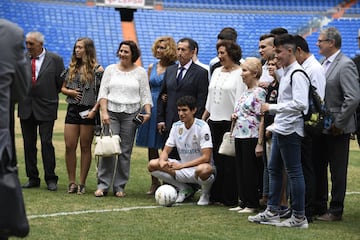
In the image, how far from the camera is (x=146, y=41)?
36.2m

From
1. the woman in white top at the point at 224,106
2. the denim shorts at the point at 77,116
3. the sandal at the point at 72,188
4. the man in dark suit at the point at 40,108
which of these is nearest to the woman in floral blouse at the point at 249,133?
the woman in white top at the point at 224,106

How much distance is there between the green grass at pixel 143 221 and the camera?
7.29m

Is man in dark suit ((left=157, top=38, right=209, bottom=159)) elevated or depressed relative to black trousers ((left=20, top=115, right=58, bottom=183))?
elevated

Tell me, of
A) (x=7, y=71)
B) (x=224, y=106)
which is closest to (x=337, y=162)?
(x=224, y=106)

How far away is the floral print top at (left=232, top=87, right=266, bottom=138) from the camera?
8.69m

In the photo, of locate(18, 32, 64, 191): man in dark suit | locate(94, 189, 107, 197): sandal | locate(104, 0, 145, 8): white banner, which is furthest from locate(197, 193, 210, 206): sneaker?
locate(104, 0, 145, 8): white banner

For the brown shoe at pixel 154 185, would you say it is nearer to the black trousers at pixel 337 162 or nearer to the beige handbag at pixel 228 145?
the beige handbag at pixel 228 145

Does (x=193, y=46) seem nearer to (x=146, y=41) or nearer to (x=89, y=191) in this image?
(x=89, y=191)

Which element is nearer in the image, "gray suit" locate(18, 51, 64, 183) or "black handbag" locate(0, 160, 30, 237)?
"black handbag" locate(0, 160, 30, 237)

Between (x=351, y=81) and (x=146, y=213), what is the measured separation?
2413 mm

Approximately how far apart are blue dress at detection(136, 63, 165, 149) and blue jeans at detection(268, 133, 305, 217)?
2599 mm

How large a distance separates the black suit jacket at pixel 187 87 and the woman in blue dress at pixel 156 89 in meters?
0.35

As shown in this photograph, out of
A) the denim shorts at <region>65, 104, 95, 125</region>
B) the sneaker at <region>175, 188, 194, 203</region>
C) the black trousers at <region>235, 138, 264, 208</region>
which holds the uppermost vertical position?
the denim shorts at <region>65, 104, 95, 125</region>

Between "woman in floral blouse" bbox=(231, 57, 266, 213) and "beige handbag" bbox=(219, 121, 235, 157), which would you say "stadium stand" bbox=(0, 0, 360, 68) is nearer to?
"beige handbag" bbox=(219, 121, 235, 157)
